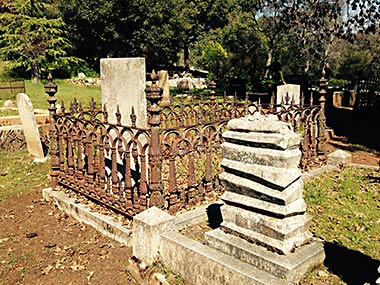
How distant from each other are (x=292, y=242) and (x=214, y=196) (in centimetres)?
246

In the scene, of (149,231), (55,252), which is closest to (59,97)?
(55,252)

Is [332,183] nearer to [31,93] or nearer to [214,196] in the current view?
[214,196]

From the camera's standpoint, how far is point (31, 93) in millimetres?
22938

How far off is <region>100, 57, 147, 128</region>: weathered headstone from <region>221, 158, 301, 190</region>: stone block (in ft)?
8.14

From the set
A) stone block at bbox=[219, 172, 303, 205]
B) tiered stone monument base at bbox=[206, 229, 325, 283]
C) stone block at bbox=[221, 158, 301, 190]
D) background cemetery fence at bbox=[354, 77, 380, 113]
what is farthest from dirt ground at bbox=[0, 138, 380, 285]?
background cemetery fence at bbox=[354, 77, 380, 113]

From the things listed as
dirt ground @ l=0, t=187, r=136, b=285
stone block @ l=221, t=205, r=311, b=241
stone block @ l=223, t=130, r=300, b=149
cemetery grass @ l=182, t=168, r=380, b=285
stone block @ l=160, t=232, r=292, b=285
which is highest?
stone block @ l=223, t=130, r=300, b=149

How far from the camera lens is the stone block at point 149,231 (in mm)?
4266

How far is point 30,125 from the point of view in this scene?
351 inches

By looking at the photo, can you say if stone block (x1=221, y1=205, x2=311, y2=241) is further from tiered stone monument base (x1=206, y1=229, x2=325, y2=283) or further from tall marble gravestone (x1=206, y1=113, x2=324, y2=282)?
tiered stone monument base (x1=206, y1=229, x2=325, y2=283)

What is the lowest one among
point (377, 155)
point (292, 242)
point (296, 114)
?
point (377, 155)

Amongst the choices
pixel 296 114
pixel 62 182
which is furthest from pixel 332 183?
pixel 62 182

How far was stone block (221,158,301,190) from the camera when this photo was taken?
3.36m

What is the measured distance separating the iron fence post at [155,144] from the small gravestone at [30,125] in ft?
15.8

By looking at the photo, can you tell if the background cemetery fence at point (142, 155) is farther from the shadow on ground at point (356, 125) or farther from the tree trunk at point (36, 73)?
the tree trunk at point (36, 73)
